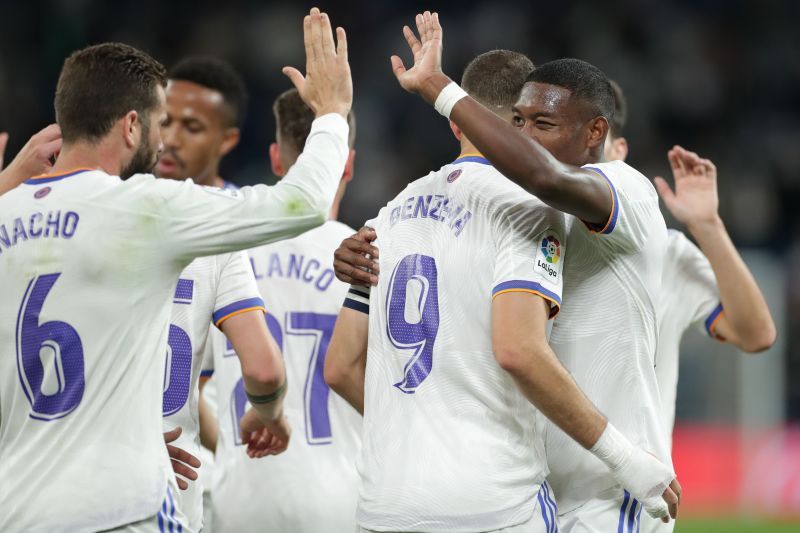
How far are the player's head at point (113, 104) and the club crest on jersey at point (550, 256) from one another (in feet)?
4.89

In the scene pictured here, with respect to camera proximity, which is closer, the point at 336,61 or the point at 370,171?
the point at 336,61

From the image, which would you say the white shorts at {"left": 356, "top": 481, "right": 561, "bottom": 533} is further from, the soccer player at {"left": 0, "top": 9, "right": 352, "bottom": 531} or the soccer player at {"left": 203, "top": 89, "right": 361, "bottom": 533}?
the soccer player at {"left": 203, "top": 89, "right": 361, "bottom": 533}

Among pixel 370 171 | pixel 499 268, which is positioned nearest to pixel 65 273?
pixel 499 268

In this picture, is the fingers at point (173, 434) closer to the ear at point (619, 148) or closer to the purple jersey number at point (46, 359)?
the purple jersey number at point (46, 359)

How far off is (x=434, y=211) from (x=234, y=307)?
110 cm

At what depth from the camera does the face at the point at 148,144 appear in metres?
4.19

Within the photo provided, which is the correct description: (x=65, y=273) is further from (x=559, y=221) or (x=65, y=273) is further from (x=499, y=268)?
(x=559, y=221)

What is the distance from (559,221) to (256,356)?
1481mm

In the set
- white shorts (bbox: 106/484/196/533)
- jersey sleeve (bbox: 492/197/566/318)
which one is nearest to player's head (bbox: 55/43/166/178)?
white shorts (bbox: 106/484/196/533)

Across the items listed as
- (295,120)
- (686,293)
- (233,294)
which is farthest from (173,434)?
(686,293)

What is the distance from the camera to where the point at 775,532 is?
11.8m

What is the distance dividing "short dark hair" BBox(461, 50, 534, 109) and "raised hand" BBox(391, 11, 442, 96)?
14.4 inches

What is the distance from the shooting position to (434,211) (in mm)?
4262

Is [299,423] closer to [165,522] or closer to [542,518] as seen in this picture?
[165,522]
